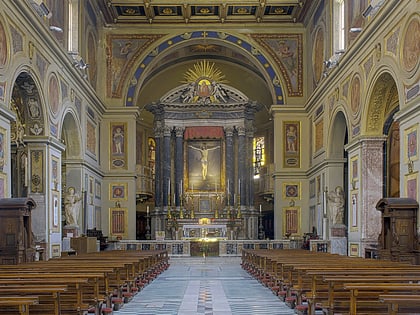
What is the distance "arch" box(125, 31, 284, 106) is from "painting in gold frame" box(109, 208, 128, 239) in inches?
183

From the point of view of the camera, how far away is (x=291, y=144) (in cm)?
2819

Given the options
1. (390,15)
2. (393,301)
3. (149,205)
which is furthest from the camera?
(149,205)

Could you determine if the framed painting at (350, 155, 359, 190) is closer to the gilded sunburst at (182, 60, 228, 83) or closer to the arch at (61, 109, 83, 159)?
the arch at (61, 109, 83, 159)

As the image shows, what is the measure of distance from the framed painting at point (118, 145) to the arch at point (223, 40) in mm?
1113

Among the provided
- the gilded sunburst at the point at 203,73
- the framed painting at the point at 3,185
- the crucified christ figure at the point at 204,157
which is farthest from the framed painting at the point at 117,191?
the framed painting at the point at 3,185

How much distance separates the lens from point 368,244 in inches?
685

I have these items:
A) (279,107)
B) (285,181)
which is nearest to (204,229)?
(285,181)

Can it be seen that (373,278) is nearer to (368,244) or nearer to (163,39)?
(368,244)

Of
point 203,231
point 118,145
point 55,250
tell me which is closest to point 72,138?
point 55,250

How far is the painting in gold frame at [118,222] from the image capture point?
27.7 m

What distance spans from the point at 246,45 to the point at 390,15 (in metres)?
13.3

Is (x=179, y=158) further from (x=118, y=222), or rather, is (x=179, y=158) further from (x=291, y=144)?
(x=291, y=144)

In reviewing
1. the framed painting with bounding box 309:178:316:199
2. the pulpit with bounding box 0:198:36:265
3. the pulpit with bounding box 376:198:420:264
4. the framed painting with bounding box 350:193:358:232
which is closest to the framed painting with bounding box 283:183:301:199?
the framed painting with bounding box 309:178:316:199

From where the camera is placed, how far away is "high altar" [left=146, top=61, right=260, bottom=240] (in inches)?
1227
